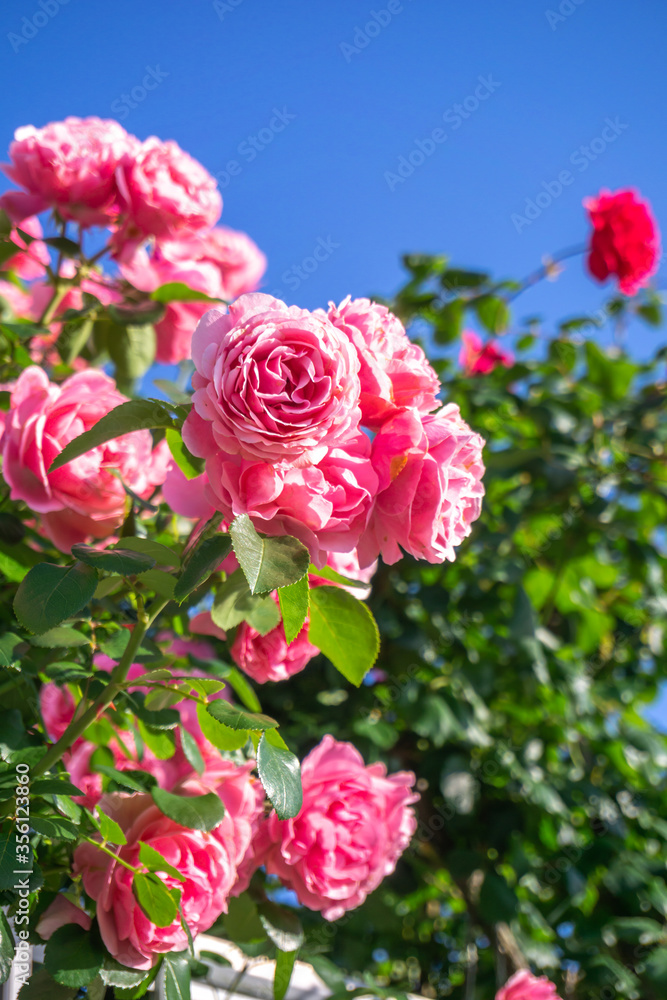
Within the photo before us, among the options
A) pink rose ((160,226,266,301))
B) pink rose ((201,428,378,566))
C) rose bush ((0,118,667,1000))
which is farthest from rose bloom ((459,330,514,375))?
pink rose ((201,428,378,566))

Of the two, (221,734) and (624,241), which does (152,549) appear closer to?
(221,734)

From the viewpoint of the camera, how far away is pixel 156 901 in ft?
1.88

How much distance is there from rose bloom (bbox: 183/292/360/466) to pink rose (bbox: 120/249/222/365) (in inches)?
20.0

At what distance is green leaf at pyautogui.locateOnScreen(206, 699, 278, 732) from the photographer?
1.67 feet

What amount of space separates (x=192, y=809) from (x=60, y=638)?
172 mm

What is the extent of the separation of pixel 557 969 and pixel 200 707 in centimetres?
134

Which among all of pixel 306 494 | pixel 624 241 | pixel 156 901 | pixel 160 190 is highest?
pixel 624 241

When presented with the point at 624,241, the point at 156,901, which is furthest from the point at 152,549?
the point at 624,241

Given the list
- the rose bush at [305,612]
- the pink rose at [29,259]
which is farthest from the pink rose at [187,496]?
the pink rose at [29,259]

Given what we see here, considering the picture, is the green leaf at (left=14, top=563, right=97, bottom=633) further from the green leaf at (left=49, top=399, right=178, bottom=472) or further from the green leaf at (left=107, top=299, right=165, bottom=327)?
the green leaf at (left=107, top=299, right=165, bottom=327)

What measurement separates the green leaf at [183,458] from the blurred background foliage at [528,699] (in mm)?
902

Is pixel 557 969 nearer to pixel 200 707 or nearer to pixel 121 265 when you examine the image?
pixel 200 707

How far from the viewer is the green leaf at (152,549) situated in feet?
1.79

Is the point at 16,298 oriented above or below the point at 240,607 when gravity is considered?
above
